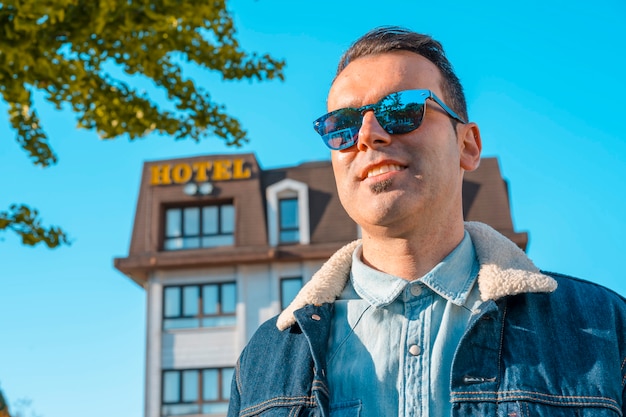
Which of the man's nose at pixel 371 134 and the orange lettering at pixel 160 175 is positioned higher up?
the orange lettering at pixel 160 175

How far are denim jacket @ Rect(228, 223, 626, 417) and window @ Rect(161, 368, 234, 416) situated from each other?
22396 mm

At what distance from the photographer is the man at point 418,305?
199 cm

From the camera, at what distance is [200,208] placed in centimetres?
2664

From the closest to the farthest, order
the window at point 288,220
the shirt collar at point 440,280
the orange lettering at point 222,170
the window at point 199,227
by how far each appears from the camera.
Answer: the shirt collar at point 440,280 → the window at point 288,220 → the window at point 199,227 → the orange lettering at point 222,170

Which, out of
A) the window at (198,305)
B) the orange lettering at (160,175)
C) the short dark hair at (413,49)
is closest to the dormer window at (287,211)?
the window at (198,305)

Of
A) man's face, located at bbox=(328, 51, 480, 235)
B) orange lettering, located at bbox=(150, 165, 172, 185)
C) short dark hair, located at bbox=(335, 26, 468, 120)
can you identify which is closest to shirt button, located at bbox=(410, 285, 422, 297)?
man's face, located at bbox=(328, 51, 480, 235)

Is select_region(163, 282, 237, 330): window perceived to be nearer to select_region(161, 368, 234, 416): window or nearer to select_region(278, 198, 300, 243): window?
select_region(161, 368, 234, 416): window

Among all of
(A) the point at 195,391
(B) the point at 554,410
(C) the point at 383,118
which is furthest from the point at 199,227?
(B) the point at 554,410

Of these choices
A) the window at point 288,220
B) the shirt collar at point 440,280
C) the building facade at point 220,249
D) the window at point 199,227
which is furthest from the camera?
the window at point 199,227

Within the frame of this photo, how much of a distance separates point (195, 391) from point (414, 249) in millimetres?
23320

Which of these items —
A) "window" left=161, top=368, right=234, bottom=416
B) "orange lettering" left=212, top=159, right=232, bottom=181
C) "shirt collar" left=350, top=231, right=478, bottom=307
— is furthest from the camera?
"orange lettering" left=212, top=159, right=232, bottom=181

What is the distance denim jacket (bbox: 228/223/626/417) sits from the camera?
6.37 ft

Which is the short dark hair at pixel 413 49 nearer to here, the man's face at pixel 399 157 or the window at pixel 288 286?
the man's face at pixel 399 157

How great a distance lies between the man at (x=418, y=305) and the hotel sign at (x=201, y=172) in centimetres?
2408
